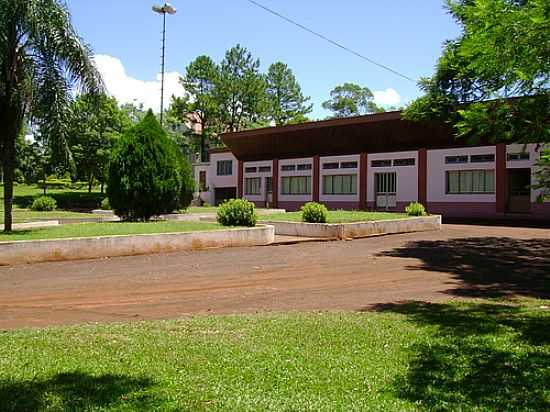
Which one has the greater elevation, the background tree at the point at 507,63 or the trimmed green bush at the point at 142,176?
the background tree at the point at 507,63

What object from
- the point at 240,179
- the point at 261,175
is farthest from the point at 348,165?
the point at 240,179

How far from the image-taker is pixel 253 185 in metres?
49.5

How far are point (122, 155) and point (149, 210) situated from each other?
2.20 meters

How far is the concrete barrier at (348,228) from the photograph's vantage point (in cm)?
2002

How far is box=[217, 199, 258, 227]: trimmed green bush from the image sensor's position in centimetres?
1873

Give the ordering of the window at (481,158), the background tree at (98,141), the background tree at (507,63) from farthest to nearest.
A: the background tree at (98,141)
the window at (481,158)
the background tree at (507,63)

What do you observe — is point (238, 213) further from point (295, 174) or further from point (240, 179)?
point (240, 179)

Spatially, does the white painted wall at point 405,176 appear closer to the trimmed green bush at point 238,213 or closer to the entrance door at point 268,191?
the entrance door at point 268,191

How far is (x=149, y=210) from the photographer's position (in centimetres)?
2083

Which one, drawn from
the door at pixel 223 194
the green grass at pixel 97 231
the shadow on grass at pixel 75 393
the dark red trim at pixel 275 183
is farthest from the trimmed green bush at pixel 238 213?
the door at pixel 223 194

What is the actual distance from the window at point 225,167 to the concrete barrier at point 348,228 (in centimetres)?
2992

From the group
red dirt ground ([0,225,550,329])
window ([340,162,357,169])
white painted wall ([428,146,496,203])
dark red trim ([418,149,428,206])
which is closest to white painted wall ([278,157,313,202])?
window ([340,162,357,169])

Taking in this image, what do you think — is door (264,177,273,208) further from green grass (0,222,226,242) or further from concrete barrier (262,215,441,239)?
green grass (0,222,226,242)

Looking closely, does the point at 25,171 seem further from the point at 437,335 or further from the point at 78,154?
the point at 437,335
